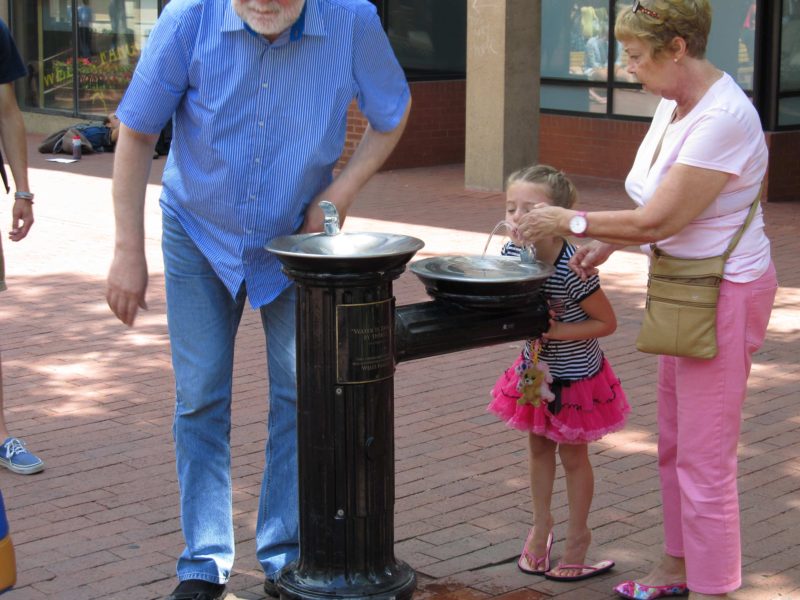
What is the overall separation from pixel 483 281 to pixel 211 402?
913 mm

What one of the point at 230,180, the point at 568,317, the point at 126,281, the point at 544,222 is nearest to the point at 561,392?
the point at 568,317

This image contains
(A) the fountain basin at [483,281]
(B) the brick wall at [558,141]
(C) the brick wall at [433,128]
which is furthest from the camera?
(C) the brick wall at [433,128]

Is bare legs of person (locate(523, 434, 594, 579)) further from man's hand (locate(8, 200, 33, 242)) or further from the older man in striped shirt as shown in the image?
man's hand (locate(8, 200, 33, 242))

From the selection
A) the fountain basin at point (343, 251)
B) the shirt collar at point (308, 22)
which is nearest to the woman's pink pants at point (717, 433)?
the fountain basin at point (343, 251)

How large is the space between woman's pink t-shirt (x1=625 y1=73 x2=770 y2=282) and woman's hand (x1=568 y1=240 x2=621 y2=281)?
23 cm

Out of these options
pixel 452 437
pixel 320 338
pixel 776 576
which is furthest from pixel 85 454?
pixel 776 576

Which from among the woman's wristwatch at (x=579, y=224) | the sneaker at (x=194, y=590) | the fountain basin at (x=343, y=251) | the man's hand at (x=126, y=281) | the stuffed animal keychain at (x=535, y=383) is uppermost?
the woman's wristwatch at (x=579, y=224)

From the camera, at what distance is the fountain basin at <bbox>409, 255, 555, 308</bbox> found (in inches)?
132

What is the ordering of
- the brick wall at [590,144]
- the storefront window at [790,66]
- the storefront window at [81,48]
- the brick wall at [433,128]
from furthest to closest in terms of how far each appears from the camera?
the storefront window at [81,48], the brick wall at [433,128], the brick wall at [590,144], the storefront window at [790,66]

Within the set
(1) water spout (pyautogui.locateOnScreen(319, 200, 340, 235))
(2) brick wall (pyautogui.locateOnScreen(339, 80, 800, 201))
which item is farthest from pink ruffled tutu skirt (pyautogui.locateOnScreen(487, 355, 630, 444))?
(2) brick wall (pyautogui.locateOnScreen(339, 80, 800, 201))

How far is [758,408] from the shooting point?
226 inches

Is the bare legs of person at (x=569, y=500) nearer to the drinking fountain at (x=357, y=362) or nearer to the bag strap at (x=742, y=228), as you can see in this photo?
the drinking fountain at (x=357, y=362)

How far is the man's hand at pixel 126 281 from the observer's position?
3.59 meters

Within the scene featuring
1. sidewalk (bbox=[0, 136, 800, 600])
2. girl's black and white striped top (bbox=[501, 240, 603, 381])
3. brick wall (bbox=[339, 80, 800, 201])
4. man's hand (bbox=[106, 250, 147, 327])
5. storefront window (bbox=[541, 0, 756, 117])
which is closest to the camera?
man's hand (bbox=[106, 250, 147, 327])
